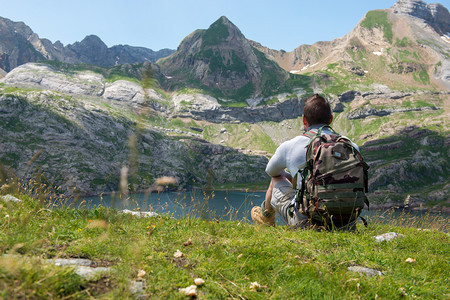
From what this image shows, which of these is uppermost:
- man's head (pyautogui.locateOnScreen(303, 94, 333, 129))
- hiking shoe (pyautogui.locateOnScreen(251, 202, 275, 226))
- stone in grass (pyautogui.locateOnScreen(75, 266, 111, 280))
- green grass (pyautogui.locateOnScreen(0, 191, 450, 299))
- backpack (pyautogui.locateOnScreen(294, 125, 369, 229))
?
Answer: man's head (pyautogui.locateOnScreen(303, 94, 333, 129))

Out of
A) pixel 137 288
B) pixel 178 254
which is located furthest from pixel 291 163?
pixel 137 288

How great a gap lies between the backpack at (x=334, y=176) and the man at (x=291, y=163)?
0.49 m

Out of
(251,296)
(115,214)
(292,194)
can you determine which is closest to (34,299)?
(251,296)

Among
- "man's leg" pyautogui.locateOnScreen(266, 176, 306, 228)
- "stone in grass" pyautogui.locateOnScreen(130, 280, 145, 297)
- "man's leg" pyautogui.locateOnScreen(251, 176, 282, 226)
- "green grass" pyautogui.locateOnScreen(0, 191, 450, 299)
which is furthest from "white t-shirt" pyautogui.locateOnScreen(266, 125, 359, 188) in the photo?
"stone in grass" pyautogui.locateOnScreen(130, 280, 145, 297)

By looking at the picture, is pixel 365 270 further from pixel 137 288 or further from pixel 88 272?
pixel 88 272

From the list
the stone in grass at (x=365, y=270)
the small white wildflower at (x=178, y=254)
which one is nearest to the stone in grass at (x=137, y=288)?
the small white wildflower at (x=178, y=254)

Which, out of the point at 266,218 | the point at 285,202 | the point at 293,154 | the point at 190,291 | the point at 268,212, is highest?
the point at 293,154

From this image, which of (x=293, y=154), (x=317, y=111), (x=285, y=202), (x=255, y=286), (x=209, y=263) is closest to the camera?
(x=255, y=286)

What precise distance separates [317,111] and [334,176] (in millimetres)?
1807

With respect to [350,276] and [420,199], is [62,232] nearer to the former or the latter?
[350,276]

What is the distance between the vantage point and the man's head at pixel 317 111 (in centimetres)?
621

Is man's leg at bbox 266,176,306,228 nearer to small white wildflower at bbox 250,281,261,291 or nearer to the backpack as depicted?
the backpack

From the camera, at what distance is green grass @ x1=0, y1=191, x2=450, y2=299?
2588 mm

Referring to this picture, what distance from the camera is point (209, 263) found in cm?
369
